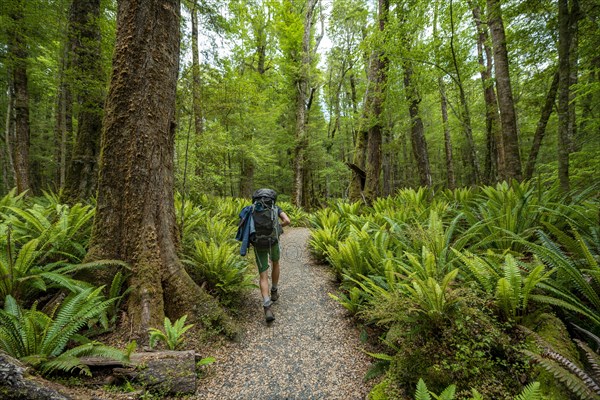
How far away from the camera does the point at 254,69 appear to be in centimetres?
1523

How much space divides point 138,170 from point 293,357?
9.26 feet

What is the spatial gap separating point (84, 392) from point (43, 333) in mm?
559

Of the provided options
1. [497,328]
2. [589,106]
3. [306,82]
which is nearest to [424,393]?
[497,328]

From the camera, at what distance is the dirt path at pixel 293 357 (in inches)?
87.8

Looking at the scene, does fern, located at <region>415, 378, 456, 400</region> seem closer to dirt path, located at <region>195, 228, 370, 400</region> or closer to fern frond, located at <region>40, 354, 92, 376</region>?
dirt path, located at <region>195, 228, 370, 400</region>

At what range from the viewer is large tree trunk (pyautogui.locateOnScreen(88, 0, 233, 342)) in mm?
2900

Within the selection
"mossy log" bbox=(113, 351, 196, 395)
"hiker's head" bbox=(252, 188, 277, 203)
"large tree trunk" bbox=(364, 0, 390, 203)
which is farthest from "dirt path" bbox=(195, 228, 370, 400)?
"large tree trunk" bbox=(364, 0, 390, 203)

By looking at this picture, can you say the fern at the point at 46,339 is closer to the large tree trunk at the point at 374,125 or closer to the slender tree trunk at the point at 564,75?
the slender tree trunk at the point at 564,75

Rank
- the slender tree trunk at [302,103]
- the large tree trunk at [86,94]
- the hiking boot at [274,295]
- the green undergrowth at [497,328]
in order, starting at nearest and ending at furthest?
the green undergrowth at [497,328] < the hiking boot at [274,295] < the large tree trunk at [86,94] < the slender tree trunk at [302,103]

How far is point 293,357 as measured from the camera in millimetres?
2682

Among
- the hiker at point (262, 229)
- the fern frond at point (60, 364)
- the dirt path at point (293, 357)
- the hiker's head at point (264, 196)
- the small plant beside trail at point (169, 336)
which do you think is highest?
the hiker's head at point (264, 196)

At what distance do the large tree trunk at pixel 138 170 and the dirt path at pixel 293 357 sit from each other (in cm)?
Answer: 48

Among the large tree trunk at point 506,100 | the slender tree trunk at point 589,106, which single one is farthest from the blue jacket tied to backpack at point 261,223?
the large tree trunk at point 506,100

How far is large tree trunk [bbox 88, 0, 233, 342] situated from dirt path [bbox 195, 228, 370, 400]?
479 millimetres
